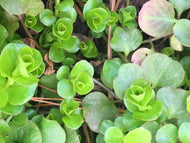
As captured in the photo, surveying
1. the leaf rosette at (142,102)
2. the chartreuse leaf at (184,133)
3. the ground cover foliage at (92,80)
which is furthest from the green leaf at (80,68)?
the chartreuse leaf at (184,133)

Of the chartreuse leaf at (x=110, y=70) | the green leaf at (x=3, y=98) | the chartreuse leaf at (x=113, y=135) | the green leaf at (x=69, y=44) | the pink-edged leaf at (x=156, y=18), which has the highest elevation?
the pink-edged leaf at (x=156, y=18)

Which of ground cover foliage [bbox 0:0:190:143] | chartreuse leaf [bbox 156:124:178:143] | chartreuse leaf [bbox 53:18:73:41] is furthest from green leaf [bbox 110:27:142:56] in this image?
chartreuse leaf [bbox 156:124:178:143]

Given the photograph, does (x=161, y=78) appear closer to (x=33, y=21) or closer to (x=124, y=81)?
(x=124, y=81)

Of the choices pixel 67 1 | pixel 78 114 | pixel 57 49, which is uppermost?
pixel 67 1

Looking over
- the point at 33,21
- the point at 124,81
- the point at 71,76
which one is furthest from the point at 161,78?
the point at 33,21

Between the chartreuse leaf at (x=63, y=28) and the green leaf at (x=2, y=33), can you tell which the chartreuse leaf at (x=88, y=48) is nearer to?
the chartreuse leaf at (x=63, y=28)

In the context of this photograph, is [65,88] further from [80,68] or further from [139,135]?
[139,135]

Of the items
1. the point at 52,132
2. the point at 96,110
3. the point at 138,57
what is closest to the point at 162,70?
the point at 138,57
